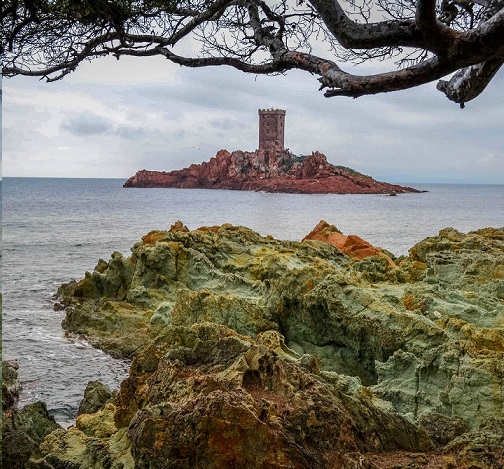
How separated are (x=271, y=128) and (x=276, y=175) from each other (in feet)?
28.5

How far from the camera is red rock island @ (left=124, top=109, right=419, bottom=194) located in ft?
326

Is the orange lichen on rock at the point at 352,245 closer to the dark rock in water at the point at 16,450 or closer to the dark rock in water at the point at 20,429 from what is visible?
the dark rock in water at the point at 20,429

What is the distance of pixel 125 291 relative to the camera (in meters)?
14.6

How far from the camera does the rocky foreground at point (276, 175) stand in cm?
9906

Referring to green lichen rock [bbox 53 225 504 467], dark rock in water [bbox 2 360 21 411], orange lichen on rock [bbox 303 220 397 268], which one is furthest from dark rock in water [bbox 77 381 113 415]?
orange lichen on rock [bbox 303 220 397 268]

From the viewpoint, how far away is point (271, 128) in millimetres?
107062

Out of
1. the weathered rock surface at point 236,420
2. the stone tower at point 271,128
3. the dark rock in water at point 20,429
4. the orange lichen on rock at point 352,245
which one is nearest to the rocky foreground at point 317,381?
the weathered rock surface at point 236,420

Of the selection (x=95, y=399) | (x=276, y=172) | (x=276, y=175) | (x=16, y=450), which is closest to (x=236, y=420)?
(x=16, y=450)

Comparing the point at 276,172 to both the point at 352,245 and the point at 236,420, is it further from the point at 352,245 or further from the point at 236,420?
the point at 236,420

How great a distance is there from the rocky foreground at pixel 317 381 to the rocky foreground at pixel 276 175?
8899 centimetres

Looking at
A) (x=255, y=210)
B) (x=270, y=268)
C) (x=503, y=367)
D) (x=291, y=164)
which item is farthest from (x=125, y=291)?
(x=291, y=164)

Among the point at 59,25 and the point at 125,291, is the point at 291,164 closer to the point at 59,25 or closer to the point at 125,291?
the point at 125,291

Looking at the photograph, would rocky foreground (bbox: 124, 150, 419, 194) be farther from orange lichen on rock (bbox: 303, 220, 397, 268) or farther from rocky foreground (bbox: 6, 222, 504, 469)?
rocky foreground (bbox: 6, 222, 504, 469)

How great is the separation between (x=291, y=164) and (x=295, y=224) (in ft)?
219
